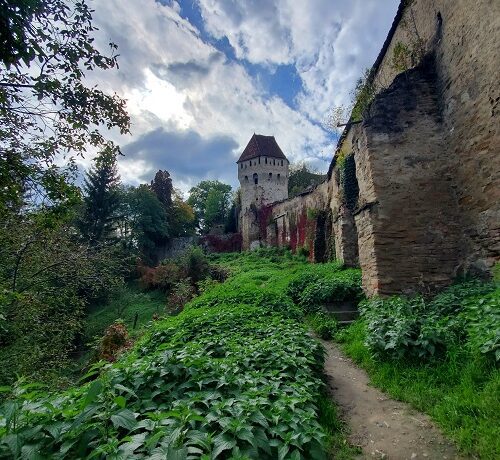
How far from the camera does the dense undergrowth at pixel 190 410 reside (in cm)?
186

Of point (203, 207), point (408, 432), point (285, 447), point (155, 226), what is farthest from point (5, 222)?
point (203, 207)

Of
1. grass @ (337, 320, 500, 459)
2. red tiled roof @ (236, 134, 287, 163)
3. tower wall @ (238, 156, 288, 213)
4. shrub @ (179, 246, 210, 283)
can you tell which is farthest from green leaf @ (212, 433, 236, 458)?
red tiled roof @ (236, 134, 287, 163)

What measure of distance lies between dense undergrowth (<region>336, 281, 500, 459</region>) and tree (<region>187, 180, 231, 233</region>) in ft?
138

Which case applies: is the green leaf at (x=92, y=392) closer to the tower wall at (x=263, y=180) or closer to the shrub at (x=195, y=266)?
the shrub at (x=195, y=266)

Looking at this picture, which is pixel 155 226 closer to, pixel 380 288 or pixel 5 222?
pixel 5 222

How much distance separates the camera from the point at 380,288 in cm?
680

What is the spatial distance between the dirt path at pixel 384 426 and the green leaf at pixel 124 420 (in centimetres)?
223

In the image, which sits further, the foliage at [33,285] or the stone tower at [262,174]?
the stone tower at [262,174]

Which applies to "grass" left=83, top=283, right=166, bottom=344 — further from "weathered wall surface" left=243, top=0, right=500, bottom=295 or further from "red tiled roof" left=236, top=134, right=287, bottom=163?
"red tiled roof" left=236, top=134, right=287, bottom=163

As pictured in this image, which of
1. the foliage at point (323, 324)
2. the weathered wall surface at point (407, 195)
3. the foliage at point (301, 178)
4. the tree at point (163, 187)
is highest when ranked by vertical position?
the foliage at point (301, 178)

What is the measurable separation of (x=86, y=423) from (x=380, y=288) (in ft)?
20.0

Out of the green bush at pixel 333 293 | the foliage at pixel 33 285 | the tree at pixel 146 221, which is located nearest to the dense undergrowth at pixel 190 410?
the green bush at pixel 333 293

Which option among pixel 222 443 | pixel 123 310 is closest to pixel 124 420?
pixel 222 443

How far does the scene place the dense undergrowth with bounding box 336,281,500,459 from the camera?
3068mm
